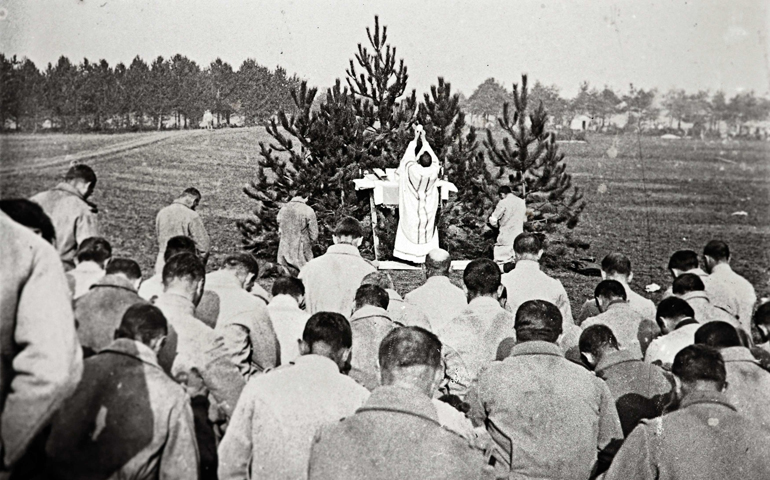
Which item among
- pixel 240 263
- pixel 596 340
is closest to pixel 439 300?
pixel 596 340

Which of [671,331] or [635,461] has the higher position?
[671,331]

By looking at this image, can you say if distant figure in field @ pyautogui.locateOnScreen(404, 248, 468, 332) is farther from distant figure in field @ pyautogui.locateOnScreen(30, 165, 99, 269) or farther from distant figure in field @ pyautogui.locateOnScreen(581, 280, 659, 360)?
distant figure in field @ pyautogui.locateOnScreen(30, 165, 99, 269)

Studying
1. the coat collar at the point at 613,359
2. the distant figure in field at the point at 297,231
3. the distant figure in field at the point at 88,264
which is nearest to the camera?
the distant figure in field at the point at 88,264

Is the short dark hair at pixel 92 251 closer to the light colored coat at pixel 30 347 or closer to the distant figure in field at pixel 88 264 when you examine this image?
the distant figure in field at pixel 88 264

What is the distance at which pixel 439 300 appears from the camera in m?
6.06

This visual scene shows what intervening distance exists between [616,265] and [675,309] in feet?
4.65

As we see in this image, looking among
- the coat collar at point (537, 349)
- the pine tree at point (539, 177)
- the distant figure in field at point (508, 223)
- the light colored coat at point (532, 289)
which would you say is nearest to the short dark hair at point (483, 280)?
the light colored coat at point (532, 289)

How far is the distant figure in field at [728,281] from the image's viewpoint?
269 inches

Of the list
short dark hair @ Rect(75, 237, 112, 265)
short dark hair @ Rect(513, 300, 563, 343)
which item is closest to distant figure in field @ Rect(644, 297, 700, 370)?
short dark hair @ Rect(513, 300, 563, 343)

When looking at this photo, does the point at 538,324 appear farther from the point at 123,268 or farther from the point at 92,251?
the point at 92,251

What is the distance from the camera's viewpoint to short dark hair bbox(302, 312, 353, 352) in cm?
386

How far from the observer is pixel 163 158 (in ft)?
52.5

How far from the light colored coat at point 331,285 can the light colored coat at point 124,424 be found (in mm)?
3239

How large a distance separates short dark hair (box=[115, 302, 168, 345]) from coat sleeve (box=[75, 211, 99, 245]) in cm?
73
